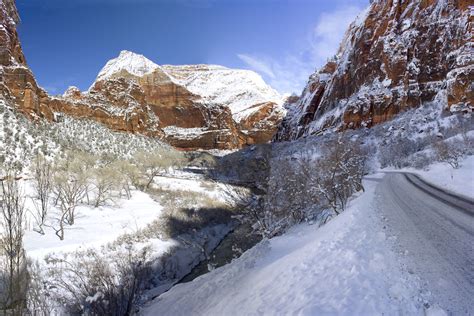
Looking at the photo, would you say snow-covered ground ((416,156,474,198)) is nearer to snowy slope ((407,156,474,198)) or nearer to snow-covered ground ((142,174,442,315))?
snowy slope ((407,156,474,198))

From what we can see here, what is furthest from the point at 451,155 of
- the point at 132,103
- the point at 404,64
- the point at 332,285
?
the point at 132,103

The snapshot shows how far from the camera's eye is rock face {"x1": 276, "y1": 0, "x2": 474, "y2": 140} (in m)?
57.6

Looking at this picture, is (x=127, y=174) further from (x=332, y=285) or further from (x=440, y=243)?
(x=440, y=243)

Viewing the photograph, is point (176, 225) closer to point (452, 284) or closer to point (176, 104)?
point (452, 284)

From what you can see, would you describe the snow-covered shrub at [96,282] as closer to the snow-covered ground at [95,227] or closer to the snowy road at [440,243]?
the snow-covered ground at [95,227]

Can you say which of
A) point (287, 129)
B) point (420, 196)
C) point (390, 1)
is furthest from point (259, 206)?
point (287, 129)

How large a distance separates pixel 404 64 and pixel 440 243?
75844 mm

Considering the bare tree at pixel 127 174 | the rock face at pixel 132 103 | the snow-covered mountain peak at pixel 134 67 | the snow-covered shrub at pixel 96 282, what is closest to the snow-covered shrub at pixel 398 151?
the bare tree at pixel 127 174

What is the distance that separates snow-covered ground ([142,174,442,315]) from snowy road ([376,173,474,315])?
0.86 ft

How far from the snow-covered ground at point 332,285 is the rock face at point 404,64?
169 feet

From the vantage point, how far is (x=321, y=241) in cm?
939

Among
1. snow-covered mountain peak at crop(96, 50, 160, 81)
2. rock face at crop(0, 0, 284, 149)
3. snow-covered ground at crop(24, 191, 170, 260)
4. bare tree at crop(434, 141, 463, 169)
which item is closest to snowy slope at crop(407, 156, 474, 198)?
bare tree at crop(434, 141, 463, 169)

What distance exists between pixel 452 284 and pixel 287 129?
433 feet

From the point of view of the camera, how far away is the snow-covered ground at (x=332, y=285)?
496 centimetres
